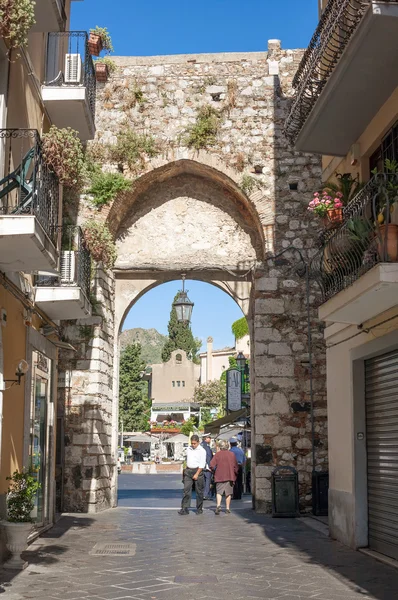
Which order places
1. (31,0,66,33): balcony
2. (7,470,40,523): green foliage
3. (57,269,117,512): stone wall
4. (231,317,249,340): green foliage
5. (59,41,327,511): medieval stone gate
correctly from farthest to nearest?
1. (231,317,249,340): green foliage
2. (59,41,327,511): medieval stone gate
3. (57,269,117,512): stone wall
4. (31,0,66,33): balcony
5. (7,470,40,523): green foliage

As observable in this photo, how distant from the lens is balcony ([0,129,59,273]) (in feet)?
23.6

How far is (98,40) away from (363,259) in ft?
32.6

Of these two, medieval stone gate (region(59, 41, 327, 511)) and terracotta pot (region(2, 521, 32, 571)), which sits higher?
medieval stone gate (region(59, 41, 327, 511))

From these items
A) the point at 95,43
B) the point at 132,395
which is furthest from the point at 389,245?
the point at 132,395

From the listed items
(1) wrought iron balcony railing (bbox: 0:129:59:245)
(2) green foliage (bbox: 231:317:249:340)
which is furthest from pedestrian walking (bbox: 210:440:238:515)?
(2) green foliage (bbox: 231:317:249:340)

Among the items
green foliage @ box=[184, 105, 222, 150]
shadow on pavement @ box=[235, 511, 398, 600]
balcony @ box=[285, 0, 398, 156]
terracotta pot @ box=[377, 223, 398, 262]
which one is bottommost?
shadow on pavement @ box=[235, 511, 398, 600]

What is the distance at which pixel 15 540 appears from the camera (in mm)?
8172

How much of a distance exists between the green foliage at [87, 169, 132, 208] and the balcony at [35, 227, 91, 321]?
2752 mm

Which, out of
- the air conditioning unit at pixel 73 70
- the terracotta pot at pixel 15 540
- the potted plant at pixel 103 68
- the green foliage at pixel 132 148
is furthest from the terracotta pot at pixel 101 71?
the terracotta pot at pixel 15 540

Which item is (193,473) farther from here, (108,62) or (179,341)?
(179,341)

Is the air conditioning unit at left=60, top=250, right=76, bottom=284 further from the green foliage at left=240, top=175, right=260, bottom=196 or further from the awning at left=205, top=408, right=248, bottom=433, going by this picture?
the awning at left=205, top=408, right=248, bottom=433

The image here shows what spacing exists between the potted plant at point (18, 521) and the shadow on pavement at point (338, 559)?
308 cm

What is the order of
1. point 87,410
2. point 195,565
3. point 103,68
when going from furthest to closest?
point 103,68 → point 87,410 → point 195,565

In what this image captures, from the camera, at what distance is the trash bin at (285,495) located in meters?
14.3
